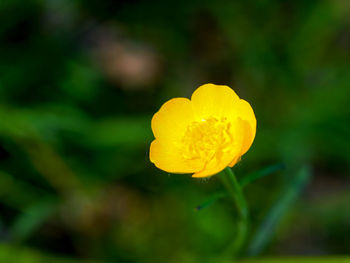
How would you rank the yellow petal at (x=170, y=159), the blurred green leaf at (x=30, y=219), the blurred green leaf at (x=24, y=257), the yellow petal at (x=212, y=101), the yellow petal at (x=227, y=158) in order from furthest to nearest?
1. the blurred green leaf at (x=30, y=219)
2. the blurred green leaf at (x=24, y=257)
3. the yellow petal at (x=212, y=101)
4. the yellow petal at (x=170, y=159)
5. the yellow petal at (x=227, y=158)

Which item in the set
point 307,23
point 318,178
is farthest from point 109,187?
point 307,23

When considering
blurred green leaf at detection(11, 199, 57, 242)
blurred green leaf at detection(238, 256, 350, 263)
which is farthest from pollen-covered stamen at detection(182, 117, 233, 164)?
blurred green leaf at detection(11, 199, 57, 242)

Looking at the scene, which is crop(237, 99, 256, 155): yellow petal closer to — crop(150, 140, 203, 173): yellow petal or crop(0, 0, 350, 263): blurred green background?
crop(150, 140, 203, 173): yellow petal

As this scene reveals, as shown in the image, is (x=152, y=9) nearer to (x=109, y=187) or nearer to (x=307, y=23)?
(x=307, y=23)

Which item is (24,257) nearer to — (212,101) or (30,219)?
(30,219)

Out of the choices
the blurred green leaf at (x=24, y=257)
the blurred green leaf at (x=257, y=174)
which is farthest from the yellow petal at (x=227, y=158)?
the blurred green leaf at (x=24, y=257)

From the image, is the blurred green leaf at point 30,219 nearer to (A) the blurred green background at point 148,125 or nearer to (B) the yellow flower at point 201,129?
(A) the blurred green background at point 148,125

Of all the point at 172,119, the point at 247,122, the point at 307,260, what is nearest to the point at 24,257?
the point at 172,119
